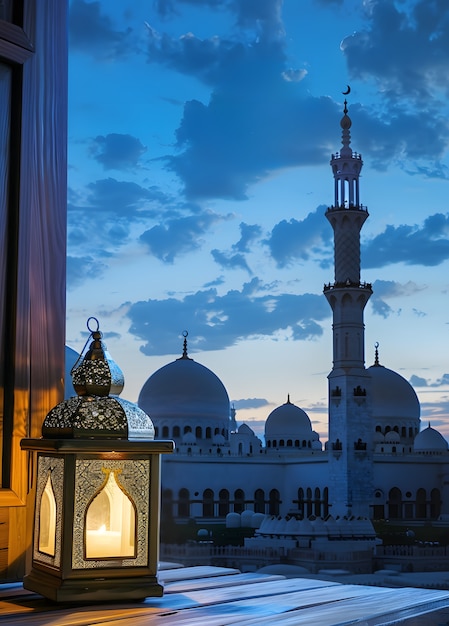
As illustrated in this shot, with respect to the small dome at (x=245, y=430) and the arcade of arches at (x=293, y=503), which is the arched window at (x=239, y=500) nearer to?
the arcade of arches at (x=293, y=503)

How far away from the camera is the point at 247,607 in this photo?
208 cm

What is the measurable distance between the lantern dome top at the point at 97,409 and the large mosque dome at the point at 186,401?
29.8 meters

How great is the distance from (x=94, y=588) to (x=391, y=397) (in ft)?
109

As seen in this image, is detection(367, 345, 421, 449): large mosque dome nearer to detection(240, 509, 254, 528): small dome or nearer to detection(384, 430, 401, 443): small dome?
detection(384, 430, 401, 443): small dome

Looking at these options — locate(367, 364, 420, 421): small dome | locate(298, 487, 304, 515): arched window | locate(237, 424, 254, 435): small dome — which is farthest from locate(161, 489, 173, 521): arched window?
locate(237, 424, 254, 435): small dome

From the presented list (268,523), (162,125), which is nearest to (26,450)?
(162,125)

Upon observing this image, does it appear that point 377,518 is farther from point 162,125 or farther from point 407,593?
point 407,593

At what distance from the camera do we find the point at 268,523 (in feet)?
73.6

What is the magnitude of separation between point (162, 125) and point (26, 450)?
366 centimetres

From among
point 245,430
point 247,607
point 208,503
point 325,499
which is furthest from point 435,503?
point 247,607

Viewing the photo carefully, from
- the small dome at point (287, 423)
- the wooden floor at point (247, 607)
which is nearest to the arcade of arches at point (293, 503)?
the small dome at point (287, 423)

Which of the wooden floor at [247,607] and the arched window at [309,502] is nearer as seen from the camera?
the wooden floor at [247,607]

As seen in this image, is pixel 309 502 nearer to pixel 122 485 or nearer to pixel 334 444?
pixel 334 444

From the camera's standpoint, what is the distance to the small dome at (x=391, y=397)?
34031 millimetres
